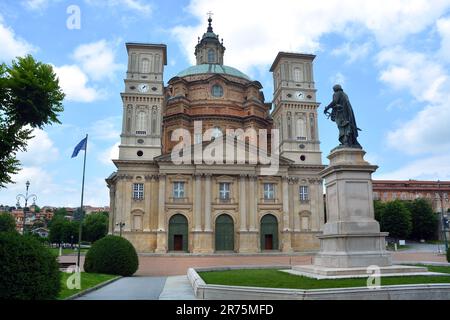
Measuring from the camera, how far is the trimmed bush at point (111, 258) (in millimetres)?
20891

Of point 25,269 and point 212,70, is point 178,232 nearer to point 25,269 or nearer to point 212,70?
point 212,70

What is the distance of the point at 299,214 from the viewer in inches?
1966

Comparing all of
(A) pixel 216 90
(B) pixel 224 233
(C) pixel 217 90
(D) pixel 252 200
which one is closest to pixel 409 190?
(C) pixel 217 90

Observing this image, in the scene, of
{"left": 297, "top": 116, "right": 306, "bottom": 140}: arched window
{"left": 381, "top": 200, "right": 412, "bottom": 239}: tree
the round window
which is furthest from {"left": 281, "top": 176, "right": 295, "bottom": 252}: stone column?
{"left": 381, "top": 200, "right": 412, "bottom": 239}: tree

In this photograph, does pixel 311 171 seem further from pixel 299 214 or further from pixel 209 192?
pixel 209 192

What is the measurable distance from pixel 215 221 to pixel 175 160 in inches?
334

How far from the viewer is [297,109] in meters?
53.2

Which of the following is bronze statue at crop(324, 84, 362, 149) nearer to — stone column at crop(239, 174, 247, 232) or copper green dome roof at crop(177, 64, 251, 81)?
stone column at crop(239, 174, 247, 232)

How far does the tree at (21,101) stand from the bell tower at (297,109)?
4010 cm

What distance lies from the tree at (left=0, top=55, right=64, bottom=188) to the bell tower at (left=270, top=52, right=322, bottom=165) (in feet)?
132

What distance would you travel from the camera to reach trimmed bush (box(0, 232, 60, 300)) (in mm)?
9734

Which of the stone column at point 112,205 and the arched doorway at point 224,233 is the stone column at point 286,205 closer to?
the arched doorway at point 224,233

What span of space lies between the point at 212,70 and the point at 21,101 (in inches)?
1991
